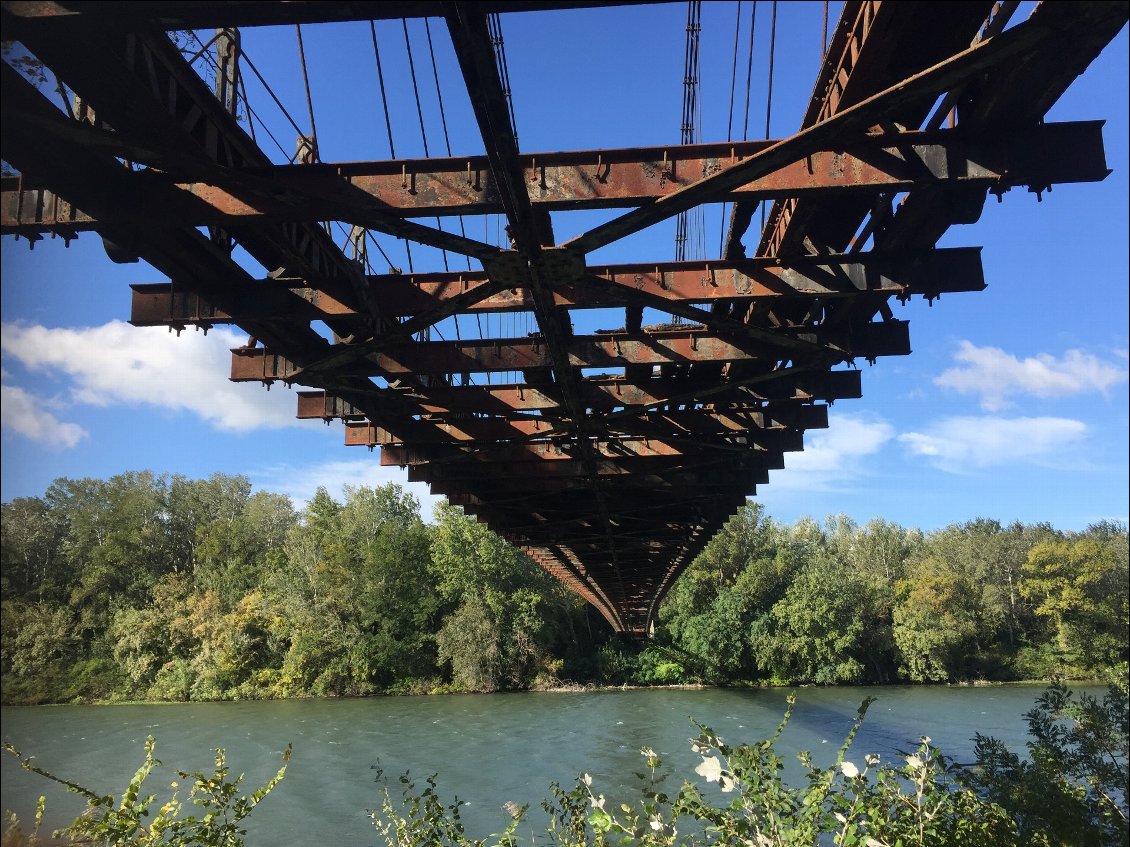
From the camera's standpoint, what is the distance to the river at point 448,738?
58.4 feet

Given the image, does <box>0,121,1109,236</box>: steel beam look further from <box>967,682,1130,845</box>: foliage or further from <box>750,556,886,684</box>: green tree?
<box>750,556,886,684</box>: green tree

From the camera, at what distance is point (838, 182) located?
4.29m

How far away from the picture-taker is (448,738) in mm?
26078

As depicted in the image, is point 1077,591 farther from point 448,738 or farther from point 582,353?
point 582,353

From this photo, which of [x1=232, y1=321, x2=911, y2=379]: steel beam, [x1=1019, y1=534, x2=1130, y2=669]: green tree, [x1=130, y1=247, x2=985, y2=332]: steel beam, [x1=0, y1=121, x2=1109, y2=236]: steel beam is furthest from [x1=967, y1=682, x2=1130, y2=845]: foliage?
[x1=1019, y1=534, x2=1130, y2=669]: green tree

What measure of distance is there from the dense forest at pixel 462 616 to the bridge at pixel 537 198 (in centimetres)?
3494

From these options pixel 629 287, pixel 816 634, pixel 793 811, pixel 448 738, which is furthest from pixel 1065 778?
pixel 816 634

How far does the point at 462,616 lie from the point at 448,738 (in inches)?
577

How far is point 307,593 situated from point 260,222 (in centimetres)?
4276

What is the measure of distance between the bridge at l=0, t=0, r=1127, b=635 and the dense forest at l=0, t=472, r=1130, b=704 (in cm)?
3494

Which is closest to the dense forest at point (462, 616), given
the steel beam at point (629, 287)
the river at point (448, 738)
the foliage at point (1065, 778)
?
the river at point (448, 738)

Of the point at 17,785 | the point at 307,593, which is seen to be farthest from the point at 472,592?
the point at 17,785

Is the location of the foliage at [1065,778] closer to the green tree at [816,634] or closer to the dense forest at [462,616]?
the dense forest at [462,616]

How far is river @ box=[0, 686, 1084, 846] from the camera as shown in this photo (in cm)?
1781
